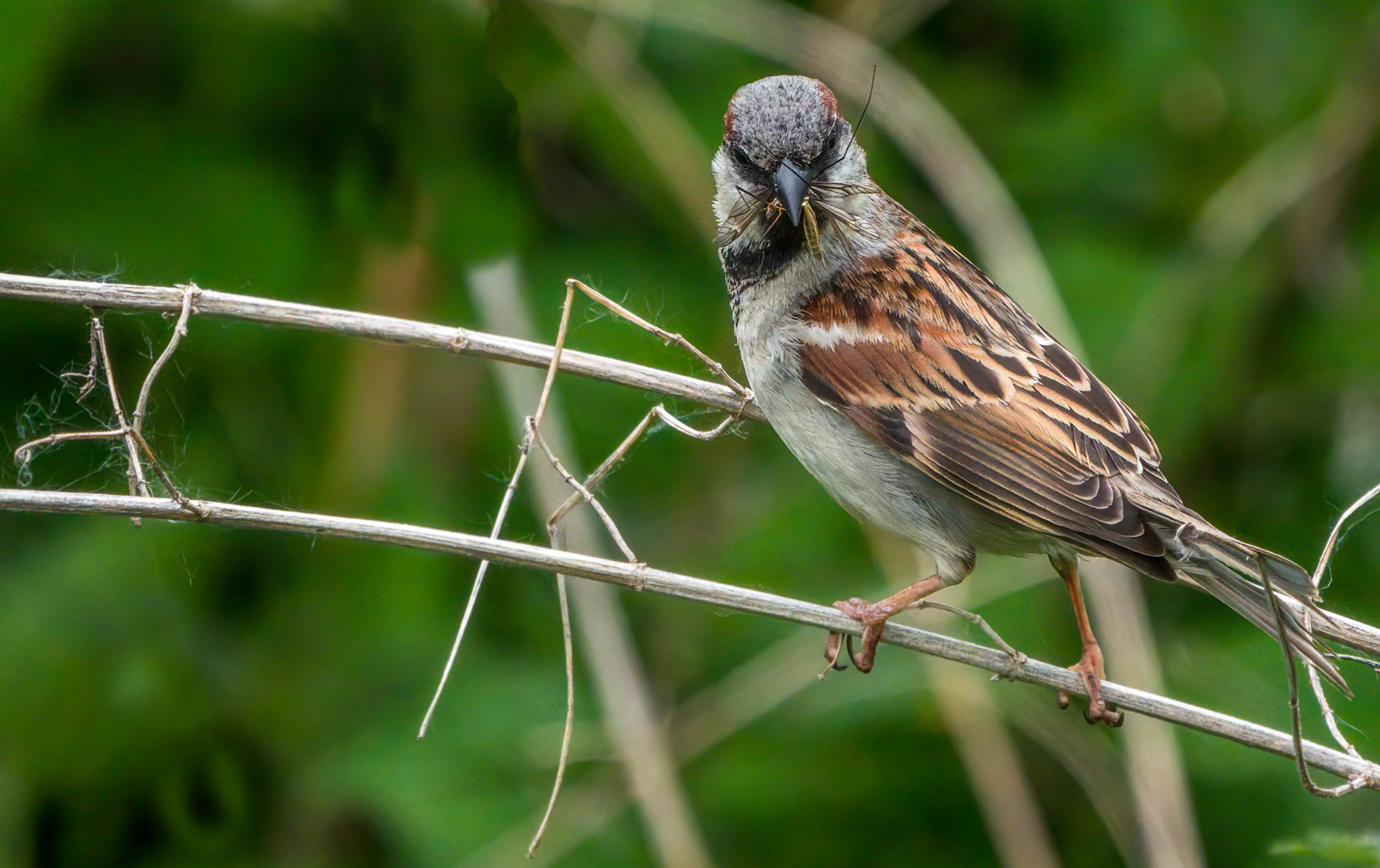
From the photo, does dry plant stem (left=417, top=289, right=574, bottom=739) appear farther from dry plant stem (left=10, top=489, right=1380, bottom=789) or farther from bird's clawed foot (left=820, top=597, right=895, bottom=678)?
bird's clawed foot (left=820, top=597, right=895, bottom=678)

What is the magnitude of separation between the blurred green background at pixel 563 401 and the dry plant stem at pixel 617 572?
82cm

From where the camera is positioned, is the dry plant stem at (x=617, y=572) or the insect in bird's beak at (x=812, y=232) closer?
the dry plant stem at (x=617, y=572)

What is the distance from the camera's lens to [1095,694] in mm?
2557

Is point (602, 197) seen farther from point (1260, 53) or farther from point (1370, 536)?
point (1370, 536)

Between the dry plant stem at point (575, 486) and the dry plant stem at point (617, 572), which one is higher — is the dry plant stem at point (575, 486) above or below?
above

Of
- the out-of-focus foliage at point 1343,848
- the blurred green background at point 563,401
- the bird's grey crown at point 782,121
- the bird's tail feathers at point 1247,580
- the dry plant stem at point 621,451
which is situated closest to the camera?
the out-of-focus foliage at point 1343,848

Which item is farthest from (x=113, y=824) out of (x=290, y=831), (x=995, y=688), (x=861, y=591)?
(x=995, y=688)

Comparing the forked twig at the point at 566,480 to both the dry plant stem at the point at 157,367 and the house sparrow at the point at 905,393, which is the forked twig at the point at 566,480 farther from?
the dry plant stem at the point at 157,367

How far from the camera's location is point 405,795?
10.7 feet

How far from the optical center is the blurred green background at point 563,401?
133 inches

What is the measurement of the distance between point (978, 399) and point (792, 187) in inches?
25.3

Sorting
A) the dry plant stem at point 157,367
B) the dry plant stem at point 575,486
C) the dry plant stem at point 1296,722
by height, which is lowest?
the dry plant stem at point 1296,722

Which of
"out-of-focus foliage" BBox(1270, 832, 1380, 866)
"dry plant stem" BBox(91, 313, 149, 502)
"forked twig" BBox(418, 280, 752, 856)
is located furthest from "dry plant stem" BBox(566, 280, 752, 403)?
"out-of-focus foliage" BBox(1270, 832, 1380, 866)

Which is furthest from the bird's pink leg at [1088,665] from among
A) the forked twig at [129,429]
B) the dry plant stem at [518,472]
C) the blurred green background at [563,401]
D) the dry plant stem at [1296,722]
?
the forked twig at [129,429]
